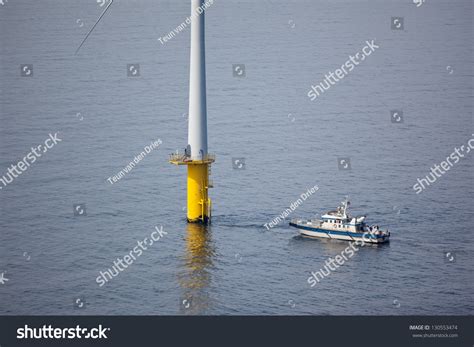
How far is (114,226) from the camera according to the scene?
489ft

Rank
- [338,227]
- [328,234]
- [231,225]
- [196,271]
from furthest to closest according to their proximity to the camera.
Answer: [231,225]
[328,234]
[338,227]
[196,271]

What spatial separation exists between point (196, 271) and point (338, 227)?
24613mm

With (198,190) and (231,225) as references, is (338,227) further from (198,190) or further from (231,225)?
(198,190)

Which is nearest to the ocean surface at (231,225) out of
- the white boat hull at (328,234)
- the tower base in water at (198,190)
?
the white boat hull at (328,234)

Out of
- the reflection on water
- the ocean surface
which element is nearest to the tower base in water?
the reflection on water

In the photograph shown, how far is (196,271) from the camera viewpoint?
433 ft

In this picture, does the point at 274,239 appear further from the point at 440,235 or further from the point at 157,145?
the point at 157,145

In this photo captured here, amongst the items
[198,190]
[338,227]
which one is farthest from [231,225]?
[338,227]

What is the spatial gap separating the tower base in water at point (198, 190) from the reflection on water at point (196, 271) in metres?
1.50

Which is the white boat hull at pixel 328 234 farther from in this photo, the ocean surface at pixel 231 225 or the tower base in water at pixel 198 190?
the tower base in water at pixel 198 190

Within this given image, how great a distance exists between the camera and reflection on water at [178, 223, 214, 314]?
399ft
